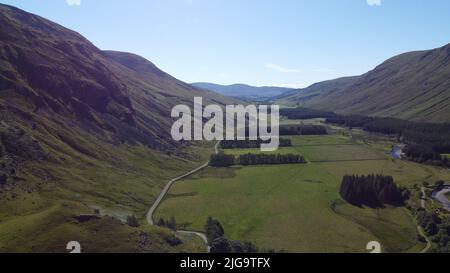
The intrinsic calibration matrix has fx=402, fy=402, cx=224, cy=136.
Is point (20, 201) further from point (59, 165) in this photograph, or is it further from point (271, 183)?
point (271, 183)

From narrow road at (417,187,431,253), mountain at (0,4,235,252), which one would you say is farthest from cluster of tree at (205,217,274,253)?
narrow road at (417,187,431,253)

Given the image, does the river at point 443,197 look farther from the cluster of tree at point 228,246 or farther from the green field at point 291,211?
the cluster of tree at point 228,246

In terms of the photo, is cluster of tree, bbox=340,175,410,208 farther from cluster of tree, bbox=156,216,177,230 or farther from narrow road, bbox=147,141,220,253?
cluster of tree, bbox=156,216,177,230

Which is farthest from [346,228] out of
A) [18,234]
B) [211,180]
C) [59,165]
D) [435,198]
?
[59,165]

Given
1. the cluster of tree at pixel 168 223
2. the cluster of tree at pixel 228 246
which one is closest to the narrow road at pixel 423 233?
the cluster of tree at pixel 228 246

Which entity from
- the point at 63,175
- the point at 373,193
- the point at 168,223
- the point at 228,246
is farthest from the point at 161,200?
the point at 373,193
